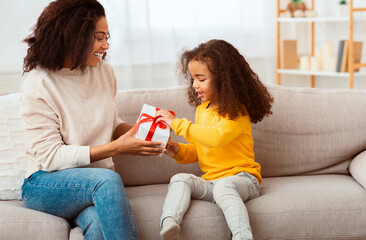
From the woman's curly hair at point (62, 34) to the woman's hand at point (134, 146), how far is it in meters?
0.34

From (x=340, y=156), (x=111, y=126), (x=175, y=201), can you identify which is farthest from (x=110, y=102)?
(x=340, y=156)

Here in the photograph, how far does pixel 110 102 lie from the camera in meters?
2.09

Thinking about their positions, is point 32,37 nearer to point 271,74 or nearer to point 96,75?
point 96,75

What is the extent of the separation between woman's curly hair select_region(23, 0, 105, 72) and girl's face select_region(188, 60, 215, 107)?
0.42 meters

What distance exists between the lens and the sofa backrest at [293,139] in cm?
230

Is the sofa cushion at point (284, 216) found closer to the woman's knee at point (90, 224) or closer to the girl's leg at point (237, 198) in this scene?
the girl's leg at point (237, 198)

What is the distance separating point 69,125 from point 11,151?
33 cm

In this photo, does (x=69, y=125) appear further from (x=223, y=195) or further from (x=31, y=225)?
(x=223, y=195)

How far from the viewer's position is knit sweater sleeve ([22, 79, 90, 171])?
1878 mm

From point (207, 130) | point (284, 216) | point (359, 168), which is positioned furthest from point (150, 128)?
point (359, 168)

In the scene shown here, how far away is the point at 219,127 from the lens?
198cm

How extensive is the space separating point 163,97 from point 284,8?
7.67 feet

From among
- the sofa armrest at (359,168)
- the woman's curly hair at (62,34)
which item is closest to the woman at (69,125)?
the woman's curly hair at (62,34)

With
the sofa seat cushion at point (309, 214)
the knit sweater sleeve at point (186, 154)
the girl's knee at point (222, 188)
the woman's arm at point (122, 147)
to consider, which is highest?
the woman's arm at point (122, 147)
